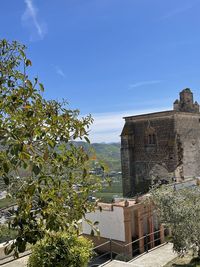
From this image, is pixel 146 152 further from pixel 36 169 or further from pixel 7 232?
pixel 36 169

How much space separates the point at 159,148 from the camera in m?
27.9

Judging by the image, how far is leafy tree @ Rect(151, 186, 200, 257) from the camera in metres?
11.9

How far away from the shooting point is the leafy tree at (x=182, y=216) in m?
11.9

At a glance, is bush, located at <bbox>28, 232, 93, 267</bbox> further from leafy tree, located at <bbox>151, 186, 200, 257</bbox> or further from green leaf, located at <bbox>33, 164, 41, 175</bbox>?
green leaf, located at <bbox>33, 164, 41, 175</bbox>

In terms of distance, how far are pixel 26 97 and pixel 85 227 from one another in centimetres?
1317

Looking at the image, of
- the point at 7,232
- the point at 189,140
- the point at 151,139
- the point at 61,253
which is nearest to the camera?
the point at 7,232

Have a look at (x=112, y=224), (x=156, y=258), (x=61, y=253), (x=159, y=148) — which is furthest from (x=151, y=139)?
(x=61, y=253)

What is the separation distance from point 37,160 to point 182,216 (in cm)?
1000

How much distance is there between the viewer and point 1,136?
3.47m

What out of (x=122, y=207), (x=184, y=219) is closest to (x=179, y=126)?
(x=122, y=207)

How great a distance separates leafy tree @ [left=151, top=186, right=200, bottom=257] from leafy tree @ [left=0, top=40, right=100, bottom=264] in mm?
7634

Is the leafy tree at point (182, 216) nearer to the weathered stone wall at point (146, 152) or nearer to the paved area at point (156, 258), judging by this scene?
the paved area at point (156, 258)

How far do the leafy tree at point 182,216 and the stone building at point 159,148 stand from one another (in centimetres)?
1273

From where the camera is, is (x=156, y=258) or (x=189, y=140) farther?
(x=189, y=140)
